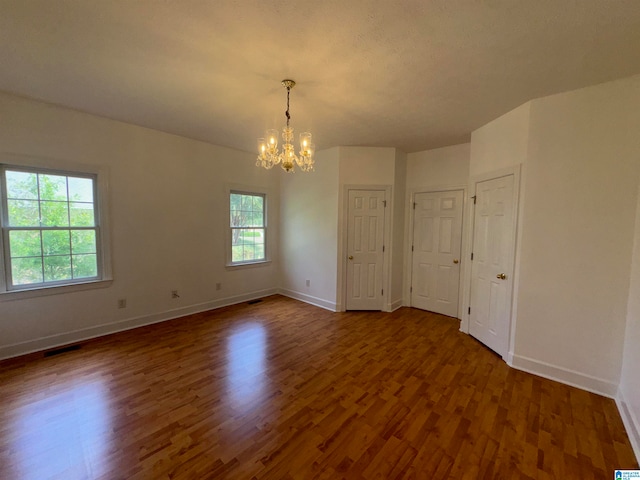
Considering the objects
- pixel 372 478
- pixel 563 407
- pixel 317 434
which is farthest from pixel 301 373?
pixel 563 407

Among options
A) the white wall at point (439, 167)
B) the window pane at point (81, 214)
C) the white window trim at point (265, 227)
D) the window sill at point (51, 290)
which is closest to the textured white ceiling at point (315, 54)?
the white wall at point (439, 167)

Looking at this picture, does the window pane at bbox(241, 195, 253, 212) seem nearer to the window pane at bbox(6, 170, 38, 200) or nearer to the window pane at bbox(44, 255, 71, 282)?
the window pane at bbox(44, 255, 71, 282)

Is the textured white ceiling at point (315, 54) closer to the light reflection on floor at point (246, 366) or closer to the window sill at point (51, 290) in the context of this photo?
the window sill at point (51, 290)

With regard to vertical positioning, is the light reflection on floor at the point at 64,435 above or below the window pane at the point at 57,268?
below

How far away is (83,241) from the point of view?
321cm

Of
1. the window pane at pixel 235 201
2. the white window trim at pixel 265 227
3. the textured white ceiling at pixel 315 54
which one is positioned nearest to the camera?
the textured white ceiling at pixel 315 54

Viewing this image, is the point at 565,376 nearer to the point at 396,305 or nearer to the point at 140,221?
the point at 396,305

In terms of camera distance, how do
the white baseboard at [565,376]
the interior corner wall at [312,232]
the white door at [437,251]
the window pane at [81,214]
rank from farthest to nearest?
the interior corner wall at [312,232], the white door at [437,251], the window pane at [81,214], the white baseboard at [565,376]

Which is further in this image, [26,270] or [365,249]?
[365,249]

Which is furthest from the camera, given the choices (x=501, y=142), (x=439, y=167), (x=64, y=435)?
(x=439, y=167)

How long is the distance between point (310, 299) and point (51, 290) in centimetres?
343

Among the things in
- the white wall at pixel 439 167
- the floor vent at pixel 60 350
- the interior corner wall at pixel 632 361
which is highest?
the white wall at pixel 439 167

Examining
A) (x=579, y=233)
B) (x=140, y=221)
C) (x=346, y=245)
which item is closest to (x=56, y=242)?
(x=140, y=221)

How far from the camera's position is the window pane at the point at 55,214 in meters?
2.94
